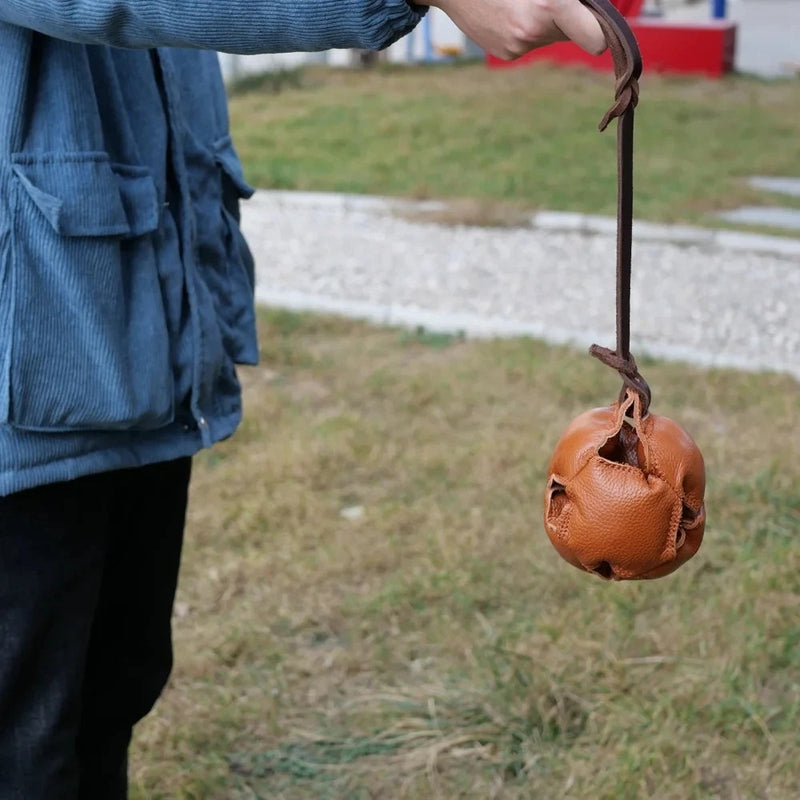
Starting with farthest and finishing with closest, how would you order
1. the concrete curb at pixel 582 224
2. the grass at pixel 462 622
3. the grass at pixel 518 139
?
the grass at pixel 518 139 → the concrete curb at pixel 582 224 → the grass at pixel 462 622

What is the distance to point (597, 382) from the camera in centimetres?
457

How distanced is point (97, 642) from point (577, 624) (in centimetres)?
134

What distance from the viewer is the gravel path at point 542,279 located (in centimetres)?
533

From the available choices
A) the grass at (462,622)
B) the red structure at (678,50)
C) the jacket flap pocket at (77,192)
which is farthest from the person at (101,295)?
the red structure at (678,50)

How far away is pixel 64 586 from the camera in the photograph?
1588mm

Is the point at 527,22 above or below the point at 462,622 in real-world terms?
above

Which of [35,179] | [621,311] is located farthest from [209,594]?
[621,311]

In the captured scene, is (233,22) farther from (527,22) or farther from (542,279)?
(542,279)

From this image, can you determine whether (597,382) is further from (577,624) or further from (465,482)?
(577,624)

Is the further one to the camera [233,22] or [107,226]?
[107,226]

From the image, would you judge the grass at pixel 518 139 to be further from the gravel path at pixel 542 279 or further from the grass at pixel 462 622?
the grass at pixel 462 622

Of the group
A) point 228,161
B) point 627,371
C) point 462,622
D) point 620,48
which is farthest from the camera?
point 462,622

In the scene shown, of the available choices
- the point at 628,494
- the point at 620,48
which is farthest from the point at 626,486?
the point at 620,48

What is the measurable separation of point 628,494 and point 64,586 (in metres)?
0.75
